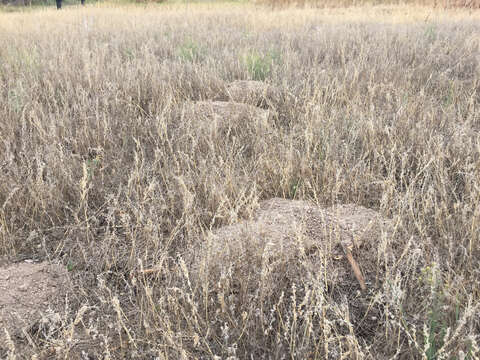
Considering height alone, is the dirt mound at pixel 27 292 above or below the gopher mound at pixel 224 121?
below

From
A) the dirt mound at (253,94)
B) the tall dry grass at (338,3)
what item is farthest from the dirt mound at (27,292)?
the tall dry grass at (338,3)

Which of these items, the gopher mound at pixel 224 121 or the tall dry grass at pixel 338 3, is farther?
the tall dry grass at pixel 338 3

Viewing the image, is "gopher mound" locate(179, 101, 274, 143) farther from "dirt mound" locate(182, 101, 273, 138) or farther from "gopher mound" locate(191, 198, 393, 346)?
"gopher mound" locate(191, 198, 393, 346)

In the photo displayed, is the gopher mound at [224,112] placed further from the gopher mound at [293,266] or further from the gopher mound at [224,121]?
the gopher mound at [293,266]

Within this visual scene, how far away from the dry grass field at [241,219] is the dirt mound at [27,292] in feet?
0.08

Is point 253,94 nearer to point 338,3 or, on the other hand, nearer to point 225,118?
point 225,118

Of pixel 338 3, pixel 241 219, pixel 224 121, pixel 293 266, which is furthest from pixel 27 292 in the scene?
pixel 338 3

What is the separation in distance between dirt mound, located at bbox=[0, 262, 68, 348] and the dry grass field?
0.08 feet

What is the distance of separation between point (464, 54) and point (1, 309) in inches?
222

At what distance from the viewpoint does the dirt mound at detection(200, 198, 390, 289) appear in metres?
1.73

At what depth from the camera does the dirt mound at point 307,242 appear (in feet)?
5.67

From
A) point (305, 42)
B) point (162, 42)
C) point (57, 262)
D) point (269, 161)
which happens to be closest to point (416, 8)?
point (305, 42)

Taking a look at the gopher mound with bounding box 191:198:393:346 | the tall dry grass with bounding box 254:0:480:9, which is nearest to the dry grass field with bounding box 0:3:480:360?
the gopher mound with bounding box 191:198:393:346

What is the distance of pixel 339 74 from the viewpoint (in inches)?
180
